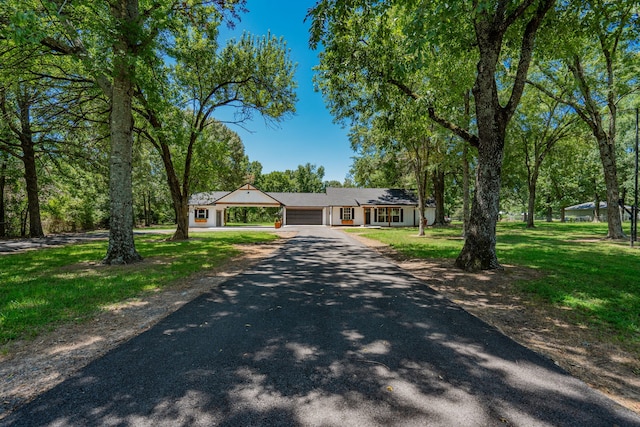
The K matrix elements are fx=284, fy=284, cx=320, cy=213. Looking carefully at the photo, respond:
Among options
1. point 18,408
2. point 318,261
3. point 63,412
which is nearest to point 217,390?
point 63,412

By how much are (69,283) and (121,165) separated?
3.78 meters

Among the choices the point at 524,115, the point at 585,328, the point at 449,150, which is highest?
the point at 524,115

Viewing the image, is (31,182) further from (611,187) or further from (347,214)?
(611,187)

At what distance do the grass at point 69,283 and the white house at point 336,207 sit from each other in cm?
2228

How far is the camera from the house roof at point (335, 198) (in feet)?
105

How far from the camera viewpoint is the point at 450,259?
9031 millimetres

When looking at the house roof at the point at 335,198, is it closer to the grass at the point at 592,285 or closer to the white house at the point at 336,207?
the white house at the point at 336,207

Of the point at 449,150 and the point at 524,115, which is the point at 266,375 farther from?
the point at 524,115

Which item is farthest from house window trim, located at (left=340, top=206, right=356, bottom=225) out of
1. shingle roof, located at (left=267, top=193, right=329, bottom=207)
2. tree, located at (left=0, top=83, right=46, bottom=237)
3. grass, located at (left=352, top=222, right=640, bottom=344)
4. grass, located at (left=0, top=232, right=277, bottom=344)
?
tree, located at (left=0, top=83, right=46, bottom=237)

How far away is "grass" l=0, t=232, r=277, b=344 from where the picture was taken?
12.9ft

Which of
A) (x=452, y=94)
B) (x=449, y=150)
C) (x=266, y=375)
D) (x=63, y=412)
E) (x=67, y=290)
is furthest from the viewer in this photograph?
(x=449, y=150)

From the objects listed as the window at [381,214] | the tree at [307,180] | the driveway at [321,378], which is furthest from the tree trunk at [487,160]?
the tree at [307,180]

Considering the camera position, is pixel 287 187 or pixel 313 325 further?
pixel 287 187

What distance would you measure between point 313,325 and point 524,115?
26.1 metres
